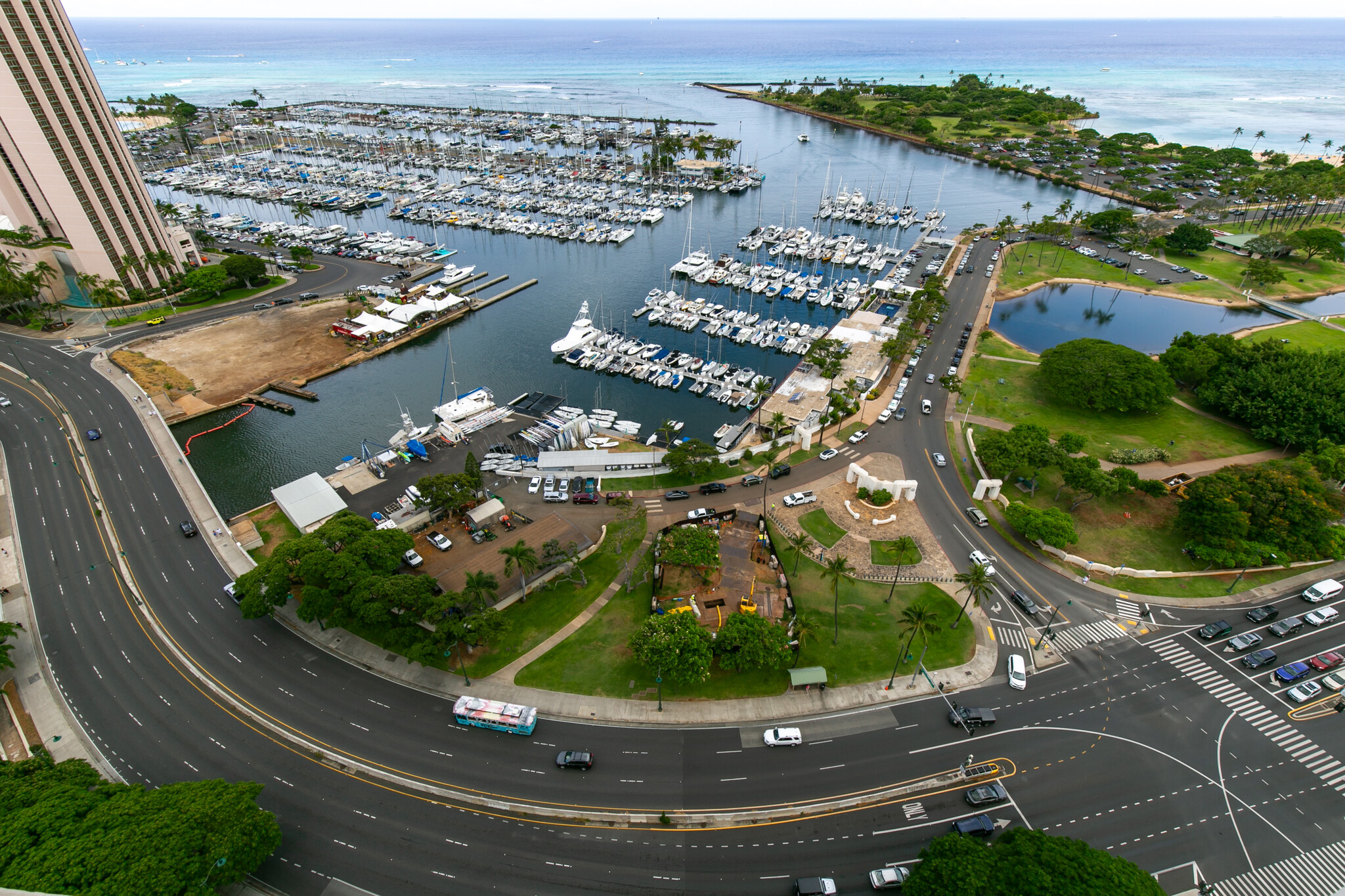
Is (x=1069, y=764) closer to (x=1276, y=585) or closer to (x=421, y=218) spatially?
(x=1276, y=585)

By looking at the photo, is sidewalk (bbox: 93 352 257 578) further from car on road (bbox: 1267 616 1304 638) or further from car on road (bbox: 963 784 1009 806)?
car on road (bbox: 1267 616 1304 638)

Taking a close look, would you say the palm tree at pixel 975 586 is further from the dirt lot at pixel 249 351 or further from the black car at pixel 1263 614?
the dirt lot at pixel 249 351

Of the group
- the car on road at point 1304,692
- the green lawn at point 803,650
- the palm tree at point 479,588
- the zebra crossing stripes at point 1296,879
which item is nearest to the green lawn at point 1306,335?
the car on road at point 1304,692

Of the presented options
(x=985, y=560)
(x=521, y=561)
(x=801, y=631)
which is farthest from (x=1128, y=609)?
(x=521, y=561)

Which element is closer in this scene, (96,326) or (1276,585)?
(1276,585)

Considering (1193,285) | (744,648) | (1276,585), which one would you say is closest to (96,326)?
(744,648)

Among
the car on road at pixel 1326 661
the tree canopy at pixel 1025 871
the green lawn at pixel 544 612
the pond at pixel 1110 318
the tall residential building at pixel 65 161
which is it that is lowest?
the green lawn at pixel 544 612

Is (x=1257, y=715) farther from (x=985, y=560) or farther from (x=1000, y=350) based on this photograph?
(x=1000, y=350)
